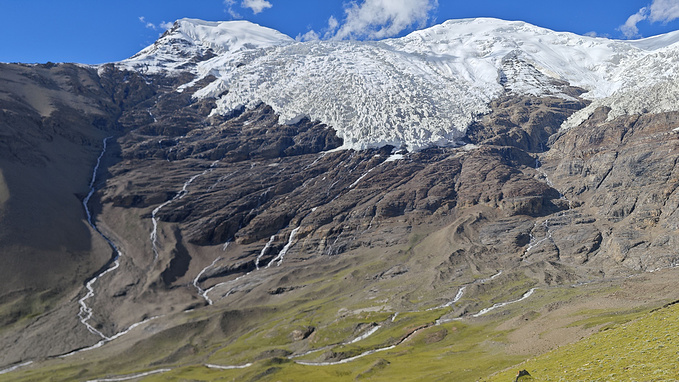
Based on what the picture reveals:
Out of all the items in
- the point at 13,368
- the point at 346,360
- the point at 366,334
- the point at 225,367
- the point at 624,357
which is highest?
the point at 13,368

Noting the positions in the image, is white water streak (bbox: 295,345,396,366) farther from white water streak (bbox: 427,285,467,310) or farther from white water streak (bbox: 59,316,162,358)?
white water streak (bbox: 59,316,162,358)

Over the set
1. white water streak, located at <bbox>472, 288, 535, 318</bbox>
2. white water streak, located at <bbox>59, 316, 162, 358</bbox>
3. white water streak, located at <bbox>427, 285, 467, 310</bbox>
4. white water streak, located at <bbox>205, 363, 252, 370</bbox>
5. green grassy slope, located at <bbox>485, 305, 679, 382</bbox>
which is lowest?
white water streak, located at <bbox>472, 288, 535, 318</bbox>

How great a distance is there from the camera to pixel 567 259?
180m

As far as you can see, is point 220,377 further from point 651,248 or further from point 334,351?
point 651,248

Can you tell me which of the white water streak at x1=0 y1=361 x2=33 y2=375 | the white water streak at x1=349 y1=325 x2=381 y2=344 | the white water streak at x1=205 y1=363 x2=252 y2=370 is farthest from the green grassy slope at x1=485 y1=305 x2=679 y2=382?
the white water streak at x1=0 y1=361 x2=33 y2=375

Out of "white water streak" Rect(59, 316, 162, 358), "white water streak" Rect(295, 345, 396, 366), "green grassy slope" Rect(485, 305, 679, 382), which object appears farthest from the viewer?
"white water streak" Rect(59, 316, 162, 358)

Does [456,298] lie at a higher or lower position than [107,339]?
lower

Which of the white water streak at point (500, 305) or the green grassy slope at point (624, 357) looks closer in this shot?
the green grassy slope at point (624, 357)

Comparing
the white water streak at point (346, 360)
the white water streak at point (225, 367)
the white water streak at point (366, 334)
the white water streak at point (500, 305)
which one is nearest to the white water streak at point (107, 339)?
the white water streak at point (225, 367)

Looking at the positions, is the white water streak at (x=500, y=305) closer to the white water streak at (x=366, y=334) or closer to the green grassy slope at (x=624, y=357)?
the white water streak at (x=366, y=334)

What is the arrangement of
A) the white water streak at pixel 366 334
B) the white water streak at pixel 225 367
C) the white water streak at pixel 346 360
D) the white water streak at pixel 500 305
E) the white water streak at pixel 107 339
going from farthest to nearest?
the white water streak at pixel 107 339 < the white water streak at pixel 500 305 < the white water streak at pixel 366 334 < the white water streak at pixel 225 367 < the white water streak at pixel 346 360

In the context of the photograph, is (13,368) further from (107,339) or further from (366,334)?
(366,334)

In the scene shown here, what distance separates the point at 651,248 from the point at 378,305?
9204cm

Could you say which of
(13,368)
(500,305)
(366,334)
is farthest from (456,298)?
(13,368)
